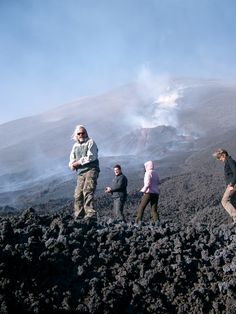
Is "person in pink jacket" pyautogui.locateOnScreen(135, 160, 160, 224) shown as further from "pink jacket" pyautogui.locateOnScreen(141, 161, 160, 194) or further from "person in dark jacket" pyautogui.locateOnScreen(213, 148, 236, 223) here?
"person in dark jacket" pyautogui.locateOnScreen(213, 148, 236, 223)

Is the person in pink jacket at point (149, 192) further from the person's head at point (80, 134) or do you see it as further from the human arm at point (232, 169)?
the person's head at point (80, 134)

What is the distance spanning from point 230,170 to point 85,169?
3058mm

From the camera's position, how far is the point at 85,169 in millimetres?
7801


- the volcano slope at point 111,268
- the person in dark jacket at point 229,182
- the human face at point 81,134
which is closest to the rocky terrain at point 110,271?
the volcano slope at point 111,268

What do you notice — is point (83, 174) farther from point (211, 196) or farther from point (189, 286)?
point (211, 196)

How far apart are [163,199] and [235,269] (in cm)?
1341

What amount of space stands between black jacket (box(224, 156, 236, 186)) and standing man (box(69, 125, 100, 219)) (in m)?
2.81

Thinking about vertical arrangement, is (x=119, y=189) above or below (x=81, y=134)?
below

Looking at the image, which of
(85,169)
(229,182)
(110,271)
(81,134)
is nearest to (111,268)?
(110,271)

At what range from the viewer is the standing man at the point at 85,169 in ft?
25.3

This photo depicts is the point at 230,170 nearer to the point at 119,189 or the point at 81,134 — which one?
the point at 119,189

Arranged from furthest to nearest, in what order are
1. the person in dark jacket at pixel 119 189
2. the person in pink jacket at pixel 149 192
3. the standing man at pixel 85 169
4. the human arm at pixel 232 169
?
the person in dark jacket at pixel 119 189, the person in pink jacket at pixel 149 192, the human arm at pixel 232 169, the standing man at pixel 85 169

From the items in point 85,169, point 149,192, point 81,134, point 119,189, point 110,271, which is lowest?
point 110,271

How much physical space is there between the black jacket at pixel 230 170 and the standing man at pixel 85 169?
2.81 m
